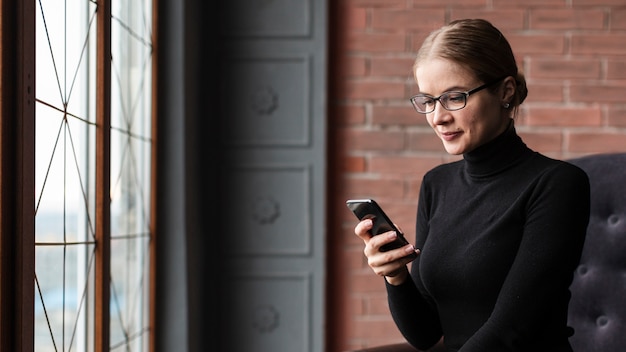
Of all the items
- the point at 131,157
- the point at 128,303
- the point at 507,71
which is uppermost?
the point at 507,71

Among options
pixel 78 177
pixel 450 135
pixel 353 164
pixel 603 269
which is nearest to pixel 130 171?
pixel 78 177

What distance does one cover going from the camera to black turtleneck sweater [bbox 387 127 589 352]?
65.1 inches

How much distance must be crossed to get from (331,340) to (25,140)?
6.14ft

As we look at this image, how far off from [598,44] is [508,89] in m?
1.64

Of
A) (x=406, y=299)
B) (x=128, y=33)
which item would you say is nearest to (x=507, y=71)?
(x=406, y=299)

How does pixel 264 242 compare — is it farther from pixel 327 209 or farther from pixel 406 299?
pixel 406 299

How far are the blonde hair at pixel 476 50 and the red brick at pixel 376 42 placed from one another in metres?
1.49

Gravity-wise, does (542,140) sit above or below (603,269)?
above

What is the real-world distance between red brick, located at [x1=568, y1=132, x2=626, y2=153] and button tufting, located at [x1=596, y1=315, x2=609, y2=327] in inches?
38.7

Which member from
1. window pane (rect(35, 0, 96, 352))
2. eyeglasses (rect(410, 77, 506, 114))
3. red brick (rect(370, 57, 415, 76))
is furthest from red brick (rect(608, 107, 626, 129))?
window pane (rect(35, 0, 96, 352))

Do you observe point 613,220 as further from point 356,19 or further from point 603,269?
point 356,19

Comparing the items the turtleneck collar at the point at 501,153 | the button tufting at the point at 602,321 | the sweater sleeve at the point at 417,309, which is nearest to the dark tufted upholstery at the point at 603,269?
the button tufting at the point at 602,321

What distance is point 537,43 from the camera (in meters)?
3.21

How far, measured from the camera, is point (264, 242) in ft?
10.7
